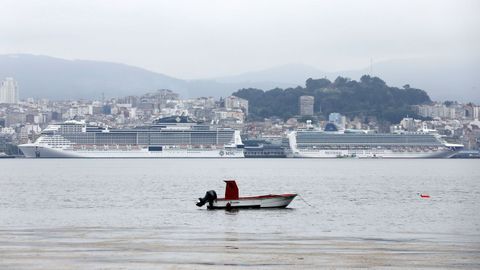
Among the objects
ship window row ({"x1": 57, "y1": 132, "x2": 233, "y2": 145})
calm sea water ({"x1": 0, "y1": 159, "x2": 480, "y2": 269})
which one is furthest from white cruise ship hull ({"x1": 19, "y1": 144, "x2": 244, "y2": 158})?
calm sea water ({"x1": 0, "y1": 159, "x2": 480, "y2": 269})

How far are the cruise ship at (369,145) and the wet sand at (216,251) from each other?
153m

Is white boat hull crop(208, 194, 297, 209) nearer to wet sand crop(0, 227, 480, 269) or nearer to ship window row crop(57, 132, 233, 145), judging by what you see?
wet sand crop(0, 227, 480, 269)

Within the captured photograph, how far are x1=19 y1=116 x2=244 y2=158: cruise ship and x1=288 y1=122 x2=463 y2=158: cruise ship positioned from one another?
12.7 meters

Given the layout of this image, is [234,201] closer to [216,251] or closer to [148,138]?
[216,251]

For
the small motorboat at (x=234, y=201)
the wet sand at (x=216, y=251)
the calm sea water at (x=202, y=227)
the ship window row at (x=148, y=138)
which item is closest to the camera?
the wet sand at (x=216, y=251)

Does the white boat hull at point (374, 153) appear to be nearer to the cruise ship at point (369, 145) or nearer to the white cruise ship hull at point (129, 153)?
the cruise ship at point (369, 145)

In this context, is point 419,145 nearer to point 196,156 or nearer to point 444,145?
point 444,145

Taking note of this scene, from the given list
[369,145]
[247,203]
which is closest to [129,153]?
[369,145]

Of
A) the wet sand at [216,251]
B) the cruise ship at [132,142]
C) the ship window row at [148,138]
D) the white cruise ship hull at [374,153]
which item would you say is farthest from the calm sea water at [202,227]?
the white cruise ship hull at [374,153]

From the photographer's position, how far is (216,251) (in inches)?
1097

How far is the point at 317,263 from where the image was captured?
25.2 meters

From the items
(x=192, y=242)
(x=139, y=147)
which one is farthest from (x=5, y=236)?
(x=139, y=147)

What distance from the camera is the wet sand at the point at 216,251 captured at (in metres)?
25.0

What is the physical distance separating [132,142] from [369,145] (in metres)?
38.6
